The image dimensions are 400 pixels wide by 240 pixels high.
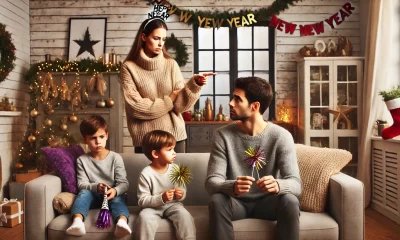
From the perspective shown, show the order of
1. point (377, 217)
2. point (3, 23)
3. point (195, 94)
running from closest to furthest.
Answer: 1. point (195, 94)
2. point (377, 217)
3. point (3, 23)

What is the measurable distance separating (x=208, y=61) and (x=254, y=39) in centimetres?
69

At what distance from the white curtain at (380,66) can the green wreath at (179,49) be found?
2333 millimetres

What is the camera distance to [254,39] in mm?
6383

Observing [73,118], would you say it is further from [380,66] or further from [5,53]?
[380,66]

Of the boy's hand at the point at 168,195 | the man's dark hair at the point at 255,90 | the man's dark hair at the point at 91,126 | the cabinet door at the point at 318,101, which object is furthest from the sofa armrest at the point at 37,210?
the cabinet door at the point at 318,101

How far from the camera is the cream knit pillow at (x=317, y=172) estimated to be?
2.64m

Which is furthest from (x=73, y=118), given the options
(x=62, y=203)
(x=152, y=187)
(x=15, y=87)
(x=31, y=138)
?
(x=152, y=187)

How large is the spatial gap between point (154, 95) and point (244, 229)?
1062 mm

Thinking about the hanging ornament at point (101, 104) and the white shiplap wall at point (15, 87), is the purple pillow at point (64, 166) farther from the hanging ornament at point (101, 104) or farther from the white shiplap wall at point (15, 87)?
the hanging ornament at point (101, 104)

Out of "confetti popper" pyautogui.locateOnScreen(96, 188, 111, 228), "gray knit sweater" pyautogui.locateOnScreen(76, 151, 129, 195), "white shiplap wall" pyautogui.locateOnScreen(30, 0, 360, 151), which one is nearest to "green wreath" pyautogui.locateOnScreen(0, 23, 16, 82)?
"white shiplap wall" pyautogui.locateOnScreen(30, 0, 360, 151)

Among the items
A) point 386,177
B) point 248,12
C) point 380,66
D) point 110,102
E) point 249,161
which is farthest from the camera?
point 248,12

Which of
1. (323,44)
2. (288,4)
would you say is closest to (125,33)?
(288,4)

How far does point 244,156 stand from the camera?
2576 millimetres

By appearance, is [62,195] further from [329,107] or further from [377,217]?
[329,107]
